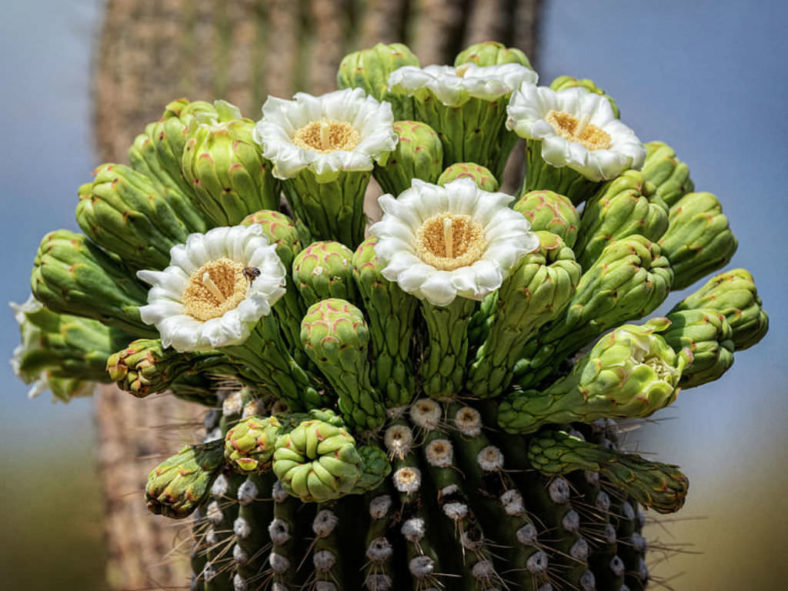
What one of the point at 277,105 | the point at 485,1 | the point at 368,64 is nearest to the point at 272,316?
the point at 277,105

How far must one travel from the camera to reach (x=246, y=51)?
2.25 meters

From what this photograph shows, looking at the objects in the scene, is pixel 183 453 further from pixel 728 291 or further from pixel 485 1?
pixel 485 1

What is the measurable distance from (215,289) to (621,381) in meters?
0.47

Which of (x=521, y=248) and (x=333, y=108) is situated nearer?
(x=521, y=248)

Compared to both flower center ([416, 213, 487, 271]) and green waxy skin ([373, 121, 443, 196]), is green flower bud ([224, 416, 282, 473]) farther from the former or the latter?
green waxy skin ([373, 121, 443, 196])

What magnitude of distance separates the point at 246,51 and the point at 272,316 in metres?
1.45

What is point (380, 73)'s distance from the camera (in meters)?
1.25

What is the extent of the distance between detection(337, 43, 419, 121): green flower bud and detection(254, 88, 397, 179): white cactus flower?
117 millimetres

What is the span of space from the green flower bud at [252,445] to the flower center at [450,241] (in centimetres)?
27

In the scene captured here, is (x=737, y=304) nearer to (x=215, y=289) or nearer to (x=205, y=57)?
(x=215, y=289)

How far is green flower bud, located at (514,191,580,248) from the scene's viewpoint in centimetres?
101

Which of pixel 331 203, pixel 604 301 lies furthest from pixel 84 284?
pixel 604 301

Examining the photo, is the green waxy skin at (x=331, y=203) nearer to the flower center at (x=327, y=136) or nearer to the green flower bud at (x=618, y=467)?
the flower center at (x=327, y=136)

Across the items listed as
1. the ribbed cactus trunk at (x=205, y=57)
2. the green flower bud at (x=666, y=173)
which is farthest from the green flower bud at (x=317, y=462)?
the ribbed cactus trunk at (x=205, y=57)
